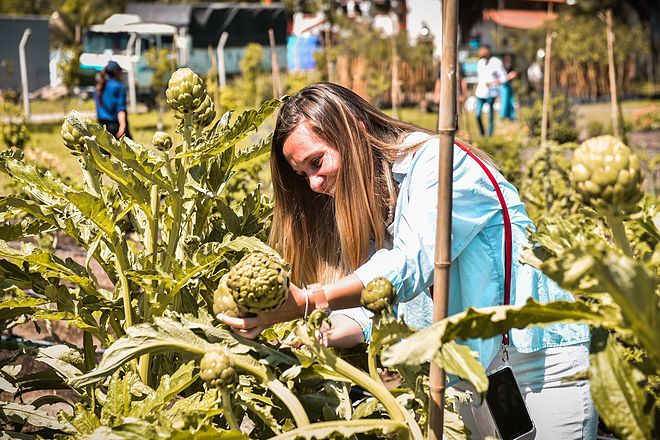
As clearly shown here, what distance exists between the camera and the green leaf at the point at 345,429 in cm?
128

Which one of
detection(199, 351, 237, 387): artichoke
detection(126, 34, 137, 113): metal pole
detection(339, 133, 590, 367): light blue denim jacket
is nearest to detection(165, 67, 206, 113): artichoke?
detection(339, 133, 590, 367): light blue denim jacket

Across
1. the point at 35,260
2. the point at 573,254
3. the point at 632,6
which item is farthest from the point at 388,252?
the point at 632,6

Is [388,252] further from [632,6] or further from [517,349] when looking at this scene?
[632,6]

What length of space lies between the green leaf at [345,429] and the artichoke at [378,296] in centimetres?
17

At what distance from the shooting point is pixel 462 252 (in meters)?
1.72

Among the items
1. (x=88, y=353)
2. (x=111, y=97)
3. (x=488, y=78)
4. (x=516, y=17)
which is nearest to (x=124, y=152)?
A: (x=88, y=353)

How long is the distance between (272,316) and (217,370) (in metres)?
0.16

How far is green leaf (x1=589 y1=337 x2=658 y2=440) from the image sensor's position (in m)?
1.08

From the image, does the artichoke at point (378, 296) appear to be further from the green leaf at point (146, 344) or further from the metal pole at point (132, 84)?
the metal pole at point (132, 84)

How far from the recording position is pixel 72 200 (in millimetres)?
1661

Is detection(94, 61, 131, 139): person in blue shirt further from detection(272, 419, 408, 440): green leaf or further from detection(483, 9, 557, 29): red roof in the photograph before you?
detection(483, 9, 557, 29): red roof

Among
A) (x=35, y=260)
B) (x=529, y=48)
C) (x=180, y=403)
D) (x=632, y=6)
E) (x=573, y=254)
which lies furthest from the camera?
(x=632, y=6)

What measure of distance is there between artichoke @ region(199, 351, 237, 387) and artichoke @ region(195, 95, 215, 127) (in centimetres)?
68

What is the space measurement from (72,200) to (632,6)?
27171 mm
